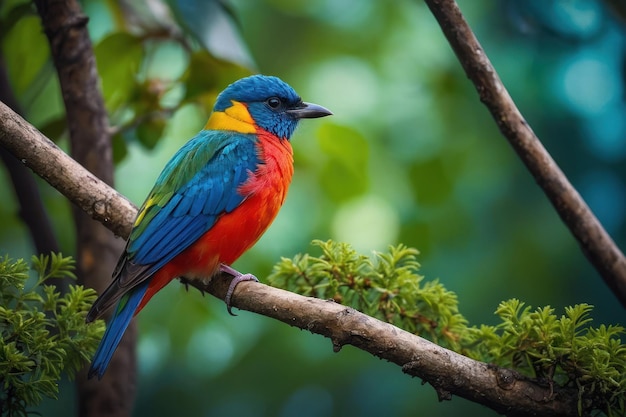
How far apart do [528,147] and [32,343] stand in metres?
1.74

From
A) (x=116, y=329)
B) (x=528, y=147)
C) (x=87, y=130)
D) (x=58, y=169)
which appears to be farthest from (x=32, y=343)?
(x=528, y=147)

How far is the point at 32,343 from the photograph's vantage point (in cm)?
208

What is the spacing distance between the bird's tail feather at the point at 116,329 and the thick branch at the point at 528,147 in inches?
54.8

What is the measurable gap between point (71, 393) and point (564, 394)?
301 cm

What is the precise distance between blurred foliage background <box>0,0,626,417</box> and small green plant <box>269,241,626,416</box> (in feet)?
3.93

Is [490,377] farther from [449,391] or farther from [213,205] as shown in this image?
[213,205]

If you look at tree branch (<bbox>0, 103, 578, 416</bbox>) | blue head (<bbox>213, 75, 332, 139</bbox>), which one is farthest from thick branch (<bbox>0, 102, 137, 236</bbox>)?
blue head (<bbox>213, 75, 332, 139</bbox>)

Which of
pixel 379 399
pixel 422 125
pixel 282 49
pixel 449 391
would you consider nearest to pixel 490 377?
pixel 449 391

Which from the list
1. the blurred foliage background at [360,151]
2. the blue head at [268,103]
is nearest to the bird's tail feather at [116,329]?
the blurred foliage background at [360,151]

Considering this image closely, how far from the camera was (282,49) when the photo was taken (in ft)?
14.6

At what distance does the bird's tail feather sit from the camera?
2295mm

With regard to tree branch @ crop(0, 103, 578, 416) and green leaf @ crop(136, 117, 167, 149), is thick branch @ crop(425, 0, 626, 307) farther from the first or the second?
green leaf @ crop(136, 117, 167, 149)

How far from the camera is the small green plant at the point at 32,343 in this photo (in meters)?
2.02

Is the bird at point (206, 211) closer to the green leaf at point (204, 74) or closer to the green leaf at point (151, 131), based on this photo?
the green leaf at point (204, 74)
